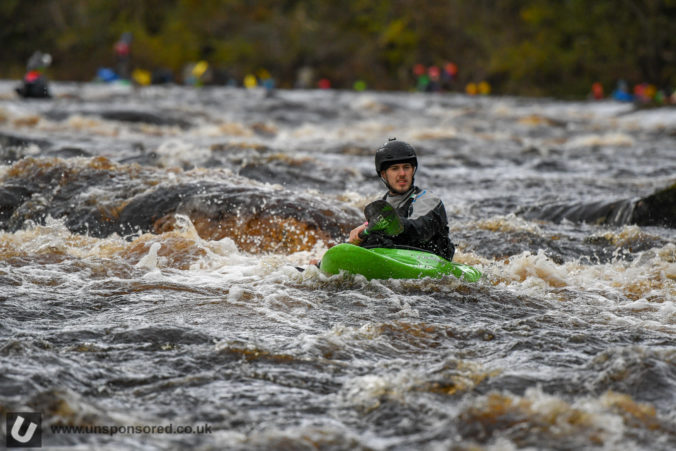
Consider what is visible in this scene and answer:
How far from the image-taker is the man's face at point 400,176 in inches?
231

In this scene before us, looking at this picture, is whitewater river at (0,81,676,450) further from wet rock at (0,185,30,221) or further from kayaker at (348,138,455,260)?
kayaker at (348,138,455,260)

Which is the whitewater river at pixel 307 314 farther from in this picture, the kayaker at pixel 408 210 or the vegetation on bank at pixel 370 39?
the vegetation on bank at pixel 370 39

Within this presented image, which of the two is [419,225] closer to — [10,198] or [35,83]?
[10,198]

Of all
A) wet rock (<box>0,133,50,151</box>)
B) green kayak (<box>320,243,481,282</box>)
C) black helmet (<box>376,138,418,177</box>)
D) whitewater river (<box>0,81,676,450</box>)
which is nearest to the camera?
whitewater river (<box>0,81,676,450</box>)

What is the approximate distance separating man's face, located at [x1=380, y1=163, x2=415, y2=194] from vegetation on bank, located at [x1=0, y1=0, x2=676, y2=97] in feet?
95.3

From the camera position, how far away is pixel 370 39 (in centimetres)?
4656

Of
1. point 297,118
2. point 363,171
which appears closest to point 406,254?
point 363,171

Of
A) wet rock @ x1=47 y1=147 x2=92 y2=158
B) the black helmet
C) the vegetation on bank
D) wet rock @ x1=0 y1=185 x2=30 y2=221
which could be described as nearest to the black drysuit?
the black helmet

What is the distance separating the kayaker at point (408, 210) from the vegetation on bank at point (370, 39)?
29047 mm

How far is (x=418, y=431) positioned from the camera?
10.9 ft

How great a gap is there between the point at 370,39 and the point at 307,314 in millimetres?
43126

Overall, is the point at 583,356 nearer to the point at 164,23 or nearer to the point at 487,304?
the point at 487,304

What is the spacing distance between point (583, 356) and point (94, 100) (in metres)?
→ 19.4

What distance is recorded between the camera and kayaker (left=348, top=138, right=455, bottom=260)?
5660mm
